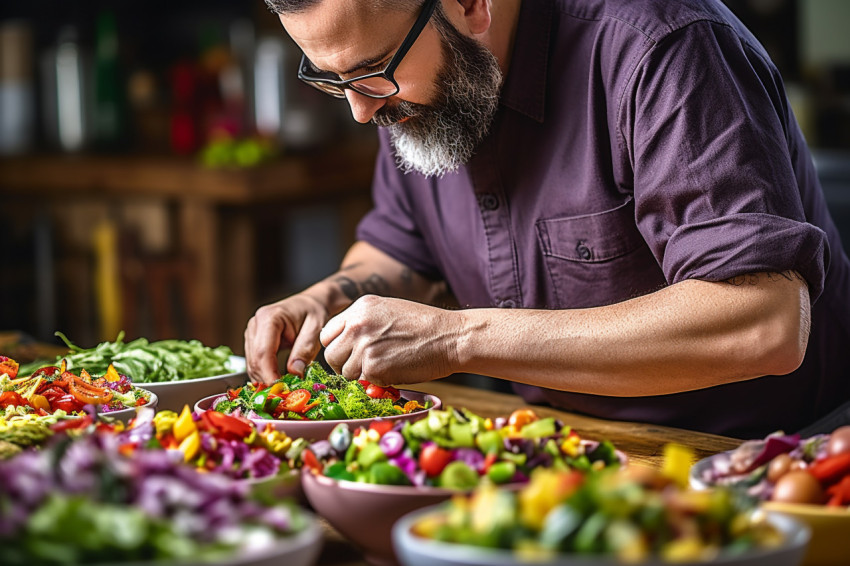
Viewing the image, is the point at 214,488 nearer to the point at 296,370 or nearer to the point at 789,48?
the point at 296,370

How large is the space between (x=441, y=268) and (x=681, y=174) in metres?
0.80

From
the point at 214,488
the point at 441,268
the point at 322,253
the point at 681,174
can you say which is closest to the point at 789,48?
the point at 322,253

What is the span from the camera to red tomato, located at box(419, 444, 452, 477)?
110 cm

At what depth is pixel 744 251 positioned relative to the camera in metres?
1.52

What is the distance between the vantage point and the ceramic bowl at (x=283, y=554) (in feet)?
2.64

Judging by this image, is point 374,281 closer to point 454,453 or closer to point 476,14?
point 476,14

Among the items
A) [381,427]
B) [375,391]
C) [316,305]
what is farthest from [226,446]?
[316,305]

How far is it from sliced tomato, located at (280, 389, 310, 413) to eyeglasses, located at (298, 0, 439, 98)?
0.56 meters

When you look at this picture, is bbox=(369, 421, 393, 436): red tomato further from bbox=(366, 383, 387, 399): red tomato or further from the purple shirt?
the purple shirt

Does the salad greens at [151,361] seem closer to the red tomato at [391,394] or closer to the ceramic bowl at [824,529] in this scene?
the red tomato at [391,394]

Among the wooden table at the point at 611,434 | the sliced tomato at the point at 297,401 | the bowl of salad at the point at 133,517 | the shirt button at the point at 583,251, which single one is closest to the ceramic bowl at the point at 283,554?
the bowl of salad at the point at 133,517

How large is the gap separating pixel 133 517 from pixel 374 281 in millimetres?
1500

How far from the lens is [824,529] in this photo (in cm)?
100

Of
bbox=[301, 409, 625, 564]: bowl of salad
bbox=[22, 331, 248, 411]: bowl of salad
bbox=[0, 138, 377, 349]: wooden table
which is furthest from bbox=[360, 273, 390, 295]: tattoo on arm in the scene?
bbox=[0, 138, 377, 349]: wooden table
